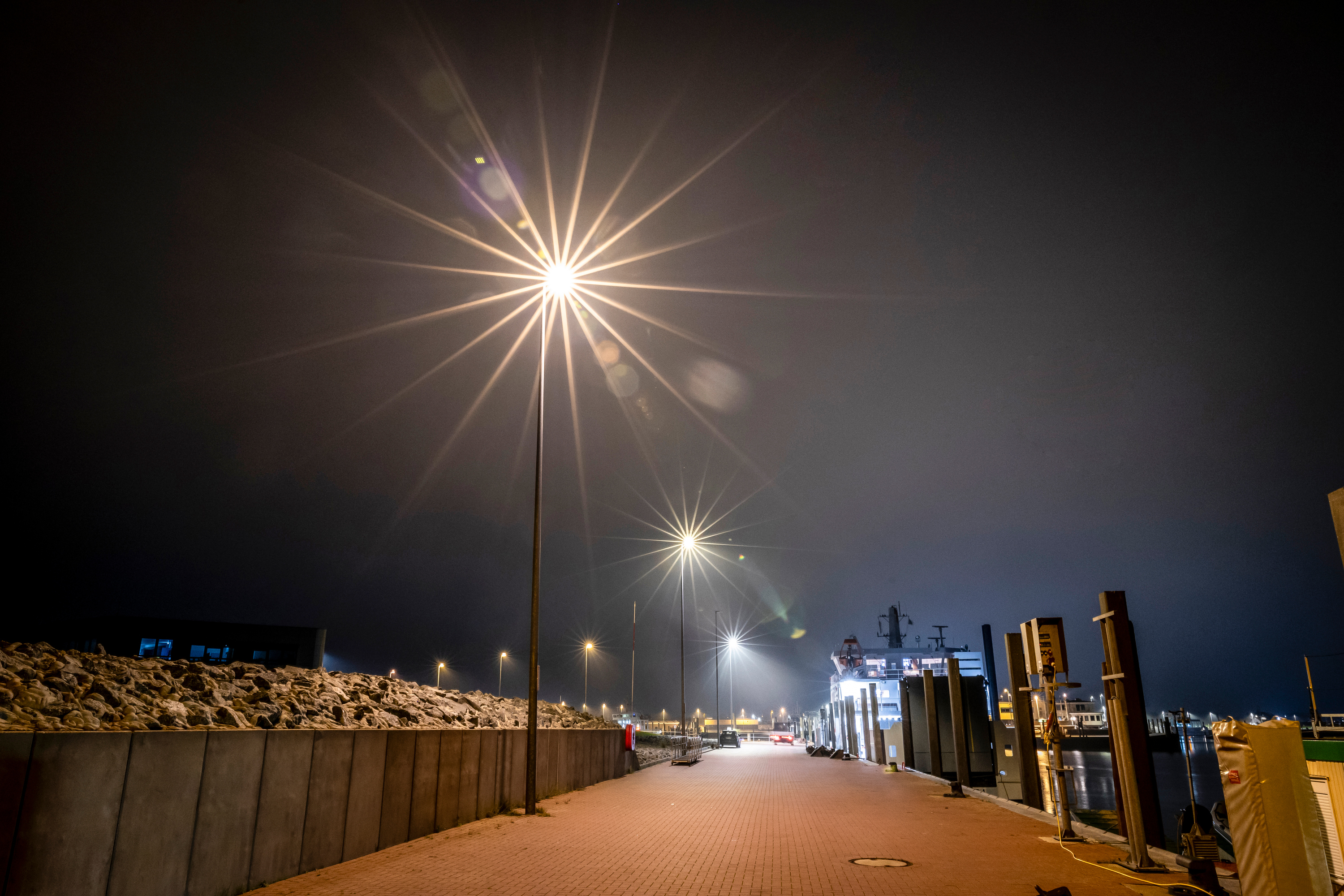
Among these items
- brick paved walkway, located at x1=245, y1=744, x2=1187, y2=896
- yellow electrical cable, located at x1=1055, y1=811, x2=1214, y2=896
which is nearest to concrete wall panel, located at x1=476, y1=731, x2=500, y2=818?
brick paved walkway, located at x1=245, y1=744, x2=1187, y2=896

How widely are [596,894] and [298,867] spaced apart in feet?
12.8

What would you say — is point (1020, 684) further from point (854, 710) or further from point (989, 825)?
point (854, 710)

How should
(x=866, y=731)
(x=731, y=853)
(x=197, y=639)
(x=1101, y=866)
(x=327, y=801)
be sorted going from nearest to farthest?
(x=1101, y=866) < (x=327, y=801) < (x=731, y=853) < (x=866, y=731) < (x=197, y=639)

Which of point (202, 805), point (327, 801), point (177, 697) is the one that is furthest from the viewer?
point (177, 697)

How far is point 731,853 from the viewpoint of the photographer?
34.5 feet

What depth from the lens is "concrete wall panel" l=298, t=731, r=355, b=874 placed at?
9.36m

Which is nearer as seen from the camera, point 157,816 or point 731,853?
point 157,816

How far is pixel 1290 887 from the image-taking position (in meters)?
5.78

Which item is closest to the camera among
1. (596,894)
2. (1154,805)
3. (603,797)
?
(596,894)

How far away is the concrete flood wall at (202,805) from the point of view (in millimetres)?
6195

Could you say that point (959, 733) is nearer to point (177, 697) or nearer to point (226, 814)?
point (226, 814)

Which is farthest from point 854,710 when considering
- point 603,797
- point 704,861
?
point 704,861

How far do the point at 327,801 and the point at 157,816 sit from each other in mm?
2784

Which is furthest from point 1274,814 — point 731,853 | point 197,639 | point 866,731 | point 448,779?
point 197,639
